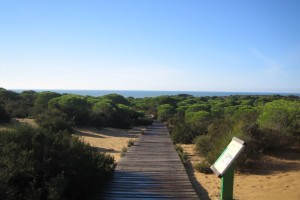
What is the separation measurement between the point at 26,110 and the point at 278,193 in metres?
23.5

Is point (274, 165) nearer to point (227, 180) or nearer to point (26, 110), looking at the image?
point (227, 180)

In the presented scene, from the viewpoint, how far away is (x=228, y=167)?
6.34 m

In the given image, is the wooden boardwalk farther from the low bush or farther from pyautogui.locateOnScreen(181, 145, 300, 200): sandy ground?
the low bush

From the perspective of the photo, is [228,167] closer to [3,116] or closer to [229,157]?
[229,157]

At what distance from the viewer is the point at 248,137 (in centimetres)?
1208

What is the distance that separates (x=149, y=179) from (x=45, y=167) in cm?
353

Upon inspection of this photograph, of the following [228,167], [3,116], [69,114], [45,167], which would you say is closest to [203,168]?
[228,167]

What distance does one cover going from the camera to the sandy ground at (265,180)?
27.7 feet

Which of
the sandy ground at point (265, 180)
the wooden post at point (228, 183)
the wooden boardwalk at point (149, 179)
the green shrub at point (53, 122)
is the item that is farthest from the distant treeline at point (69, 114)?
the wooden post at point (228, 183)

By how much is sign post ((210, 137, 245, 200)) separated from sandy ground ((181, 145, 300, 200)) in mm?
1567

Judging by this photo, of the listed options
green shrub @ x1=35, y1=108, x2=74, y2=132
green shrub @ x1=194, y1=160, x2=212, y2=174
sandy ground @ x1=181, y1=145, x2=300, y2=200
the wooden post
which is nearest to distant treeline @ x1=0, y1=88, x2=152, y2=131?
green shrub @ x1=35, y1=108, x2=74, y2=132

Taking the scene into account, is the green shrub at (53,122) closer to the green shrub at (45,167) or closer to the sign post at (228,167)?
the green shrub at (45,167)

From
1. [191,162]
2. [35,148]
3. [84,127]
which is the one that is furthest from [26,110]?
[35,148]

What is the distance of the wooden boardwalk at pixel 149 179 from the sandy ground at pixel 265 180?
25.1 inches
